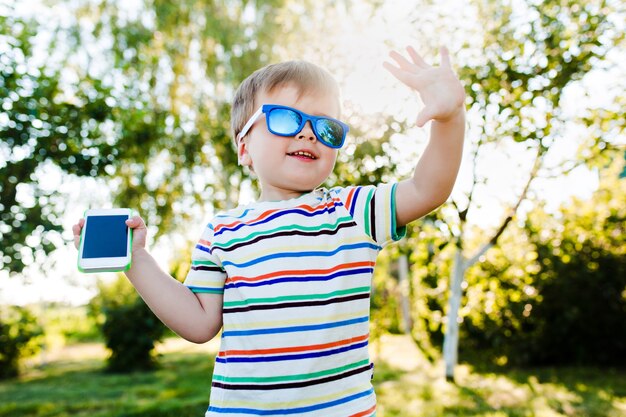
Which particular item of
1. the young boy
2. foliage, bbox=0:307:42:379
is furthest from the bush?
the young boy

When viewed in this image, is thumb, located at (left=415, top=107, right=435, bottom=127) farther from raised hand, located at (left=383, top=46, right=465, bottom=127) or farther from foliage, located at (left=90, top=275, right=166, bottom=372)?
foliage, located at (left=90, top=275, right=166, bottom=372)

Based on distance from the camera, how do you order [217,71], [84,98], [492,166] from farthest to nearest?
[217,71]
[492,166]
[84,98]

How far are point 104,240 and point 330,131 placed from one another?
714mm

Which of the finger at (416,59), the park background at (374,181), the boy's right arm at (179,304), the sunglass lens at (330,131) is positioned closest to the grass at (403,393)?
the park background at (374,181)

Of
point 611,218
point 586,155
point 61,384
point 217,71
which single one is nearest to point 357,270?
point 586,155

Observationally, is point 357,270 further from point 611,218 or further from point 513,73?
point 611,218

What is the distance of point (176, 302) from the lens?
60.0 inches

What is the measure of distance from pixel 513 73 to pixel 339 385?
17.0ft

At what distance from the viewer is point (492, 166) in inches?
246

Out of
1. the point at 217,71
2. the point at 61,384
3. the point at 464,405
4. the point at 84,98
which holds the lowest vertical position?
the point at 61,384

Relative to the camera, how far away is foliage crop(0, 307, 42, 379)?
9.67 metres

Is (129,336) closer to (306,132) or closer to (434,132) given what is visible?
(306,132)

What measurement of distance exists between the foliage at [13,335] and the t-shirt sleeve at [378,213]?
9.99 metres

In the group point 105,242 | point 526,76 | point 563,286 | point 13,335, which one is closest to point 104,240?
point 105,242
